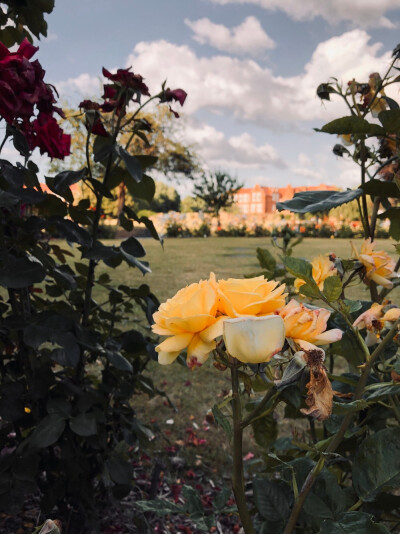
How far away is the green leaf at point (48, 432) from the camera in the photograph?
3.27 feet

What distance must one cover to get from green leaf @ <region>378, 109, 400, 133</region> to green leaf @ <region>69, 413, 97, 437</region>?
0.85 metres

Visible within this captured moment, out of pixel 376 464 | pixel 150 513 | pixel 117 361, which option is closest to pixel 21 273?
pixel 117 361

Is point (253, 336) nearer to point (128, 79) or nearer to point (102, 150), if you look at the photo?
point (102, 150)

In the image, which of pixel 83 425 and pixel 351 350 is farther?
pixel 83 425

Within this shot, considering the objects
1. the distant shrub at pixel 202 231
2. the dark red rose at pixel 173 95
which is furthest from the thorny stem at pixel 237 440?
the distant shrub at pixel 202 231

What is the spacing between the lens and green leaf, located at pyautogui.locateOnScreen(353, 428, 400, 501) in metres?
0.64

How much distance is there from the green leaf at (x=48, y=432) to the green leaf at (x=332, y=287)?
2.29 ft

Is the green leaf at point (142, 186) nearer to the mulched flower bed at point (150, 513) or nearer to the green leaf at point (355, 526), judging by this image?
the mulched flower bed at point (150, 513)

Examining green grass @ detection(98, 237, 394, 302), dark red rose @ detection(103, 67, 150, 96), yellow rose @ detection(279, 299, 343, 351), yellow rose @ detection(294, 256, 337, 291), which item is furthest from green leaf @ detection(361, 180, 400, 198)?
green grass @ detection(98, 237, 394, 302)

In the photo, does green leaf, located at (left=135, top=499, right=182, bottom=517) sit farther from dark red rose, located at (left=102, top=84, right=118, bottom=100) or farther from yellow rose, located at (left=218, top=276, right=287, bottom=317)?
dark red rose, located at (left=102, top=84, right=118, bottom=100)

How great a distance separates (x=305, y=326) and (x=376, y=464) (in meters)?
0.29

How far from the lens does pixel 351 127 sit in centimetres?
77

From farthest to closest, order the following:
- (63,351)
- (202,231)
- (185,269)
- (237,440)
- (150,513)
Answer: (202,231) < (185,269) < (150,513) < (63,351) < (237,440)

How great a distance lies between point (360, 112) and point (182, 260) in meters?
6.89
